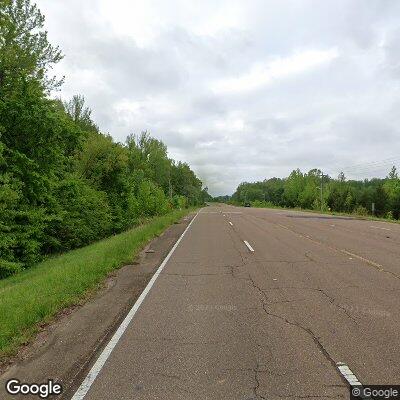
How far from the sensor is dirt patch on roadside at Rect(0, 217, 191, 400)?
15.2 feet

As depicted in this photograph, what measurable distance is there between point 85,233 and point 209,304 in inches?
736

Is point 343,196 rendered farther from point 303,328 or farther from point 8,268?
point 303,328

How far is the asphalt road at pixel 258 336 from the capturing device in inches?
167

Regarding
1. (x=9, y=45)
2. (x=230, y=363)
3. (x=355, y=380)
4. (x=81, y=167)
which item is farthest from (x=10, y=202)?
(x=81, y=167)

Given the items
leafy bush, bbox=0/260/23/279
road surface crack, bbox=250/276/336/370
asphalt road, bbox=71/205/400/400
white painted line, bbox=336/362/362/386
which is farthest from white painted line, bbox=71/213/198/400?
leafy bush, bbox=0/260/23/279

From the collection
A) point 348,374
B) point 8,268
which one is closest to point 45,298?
point 348,374

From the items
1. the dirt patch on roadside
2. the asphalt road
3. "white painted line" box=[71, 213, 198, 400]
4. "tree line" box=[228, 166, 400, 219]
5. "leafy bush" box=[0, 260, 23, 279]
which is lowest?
"leafy bush" box=[0, 260, 23, 279]

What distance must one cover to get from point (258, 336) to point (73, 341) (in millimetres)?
2589

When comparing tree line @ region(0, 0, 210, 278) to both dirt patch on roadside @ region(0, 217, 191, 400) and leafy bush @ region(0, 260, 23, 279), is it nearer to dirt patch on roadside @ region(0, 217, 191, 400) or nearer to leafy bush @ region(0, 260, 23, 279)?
leafy bush @ region(0, 260, 23, 279)

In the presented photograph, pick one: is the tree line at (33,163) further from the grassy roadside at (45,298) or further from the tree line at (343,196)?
the tree line at (343,196)

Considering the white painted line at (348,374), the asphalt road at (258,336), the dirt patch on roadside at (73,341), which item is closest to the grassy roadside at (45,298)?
the dirt patch on roadside at (73,341)

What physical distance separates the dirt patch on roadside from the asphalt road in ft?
1.05

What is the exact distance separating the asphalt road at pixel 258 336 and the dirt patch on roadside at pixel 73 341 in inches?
12.6

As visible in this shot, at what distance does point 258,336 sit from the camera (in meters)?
5.62
